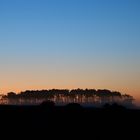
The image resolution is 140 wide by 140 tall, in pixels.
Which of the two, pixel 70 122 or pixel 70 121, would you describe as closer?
pixel 70 122

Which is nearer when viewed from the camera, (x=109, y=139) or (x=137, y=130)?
(x=109, y=139)

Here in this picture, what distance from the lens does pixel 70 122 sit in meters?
48.2

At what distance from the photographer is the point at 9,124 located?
4628 centimetres

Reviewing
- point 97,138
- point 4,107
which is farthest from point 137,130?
point 4,107

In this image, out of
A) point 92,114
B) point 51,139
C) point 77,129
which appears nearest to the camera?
point 51,139

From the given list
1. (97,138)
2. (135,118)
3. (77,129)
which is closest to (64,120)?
(77,129)

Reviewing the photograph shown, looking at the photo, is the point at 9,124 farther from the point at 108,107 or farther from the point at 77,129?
the point at 108,107

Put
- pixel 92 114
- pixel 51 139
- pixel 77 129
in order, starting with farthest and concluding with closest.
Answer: pixel 92 114, pixel 77 129, pixel 51 139

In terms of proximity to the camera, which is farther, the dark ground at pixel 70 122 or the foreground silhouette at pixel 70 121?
the foreground silhouette at pixel 70 121

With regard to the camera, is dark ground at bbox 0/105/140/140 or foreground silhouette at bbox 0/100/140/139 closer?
dark ground at bbox 0/105/140/140

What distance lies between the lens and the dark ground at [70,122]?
4422 cm

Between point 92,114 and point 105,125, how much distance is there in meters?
4.42

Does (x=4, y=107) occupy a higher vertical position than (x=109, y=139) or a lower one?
higher

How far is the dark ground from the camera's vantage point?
4422cm
